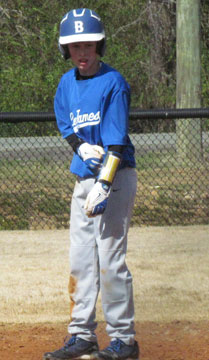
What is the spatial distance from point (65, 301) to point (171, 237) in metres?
1.92

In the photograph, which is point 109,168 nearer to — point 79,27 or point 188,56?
point 79,27

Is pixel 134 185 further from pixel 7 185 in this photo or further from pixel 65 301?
pixel 7 185

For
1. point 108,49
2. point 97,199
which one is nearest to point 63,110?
point 97,199

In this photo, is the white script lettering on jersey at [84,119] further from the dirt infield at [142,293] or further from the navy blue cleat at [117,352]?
the dirt infield at [142,293]

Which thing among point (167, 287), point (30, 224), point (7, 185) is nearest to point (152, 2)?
point (7, 185)

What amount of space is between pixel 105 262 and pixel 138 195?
15.3 feet

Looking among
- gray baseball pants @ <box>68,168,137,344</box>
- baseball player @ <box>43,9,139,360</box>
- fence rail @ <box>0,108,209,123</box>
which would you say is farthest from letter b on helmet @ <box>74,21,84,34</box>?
fence rail @ <box>0,108,209,123</box>

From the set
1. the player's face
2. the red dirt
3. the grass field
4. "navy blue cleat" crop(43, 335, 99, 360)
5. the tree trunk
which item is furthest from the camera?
the tree trunk

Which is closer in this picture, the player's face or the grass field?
the player's face

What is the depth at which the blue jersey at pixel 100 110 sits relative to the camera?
134 inches

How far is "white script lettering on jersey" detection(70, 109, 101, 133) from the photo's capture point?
11.3 ft

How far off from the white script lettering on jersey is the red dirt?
1.23 meters

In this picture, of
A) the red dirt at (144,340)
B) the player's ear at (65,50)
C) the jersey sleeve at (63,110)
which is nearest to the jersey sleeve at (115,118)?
the jersey sleeve at (63,110)

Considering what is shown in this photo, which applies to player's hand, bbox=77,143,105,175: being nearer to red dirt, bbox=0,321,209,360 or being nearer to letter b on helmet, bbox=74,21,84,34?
letter b on helmet, bbox=74,21,84,34
